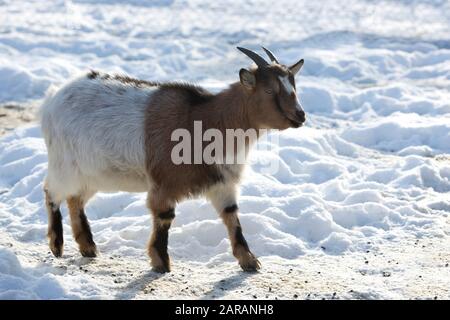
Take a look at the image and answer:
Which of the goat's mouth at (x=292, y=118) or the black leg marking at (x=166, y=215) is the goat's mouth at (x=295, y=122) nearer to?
the goat's mouth at (x=292, y=118)

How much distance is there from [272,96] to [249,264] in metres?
1.43

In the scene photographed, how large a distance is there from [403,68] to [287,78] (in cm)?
926

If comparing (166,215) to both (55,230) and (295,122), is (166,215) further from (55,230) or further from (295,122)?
(295,122)

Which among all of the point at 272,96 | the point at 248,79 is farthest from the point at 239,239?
the point at 248,79

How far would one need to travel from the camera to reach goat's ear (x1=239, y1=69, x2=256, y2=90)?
6.25 metres

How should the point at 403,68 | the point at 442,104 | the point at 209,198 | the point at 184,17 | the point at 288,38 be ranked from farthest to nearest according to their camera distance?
1. the point at 184,17
2. the point at 288,38
3. the point at 403,68
4. the point at 442,104
5. the point at 209,198

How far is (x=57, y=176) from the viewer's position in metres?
6.79

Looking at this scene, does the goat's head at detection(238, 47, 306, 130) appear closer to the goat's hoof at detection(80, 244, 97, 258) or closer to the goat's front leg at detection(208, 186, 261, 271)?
the goat's front leg at detection(208, 186, 261, 271)

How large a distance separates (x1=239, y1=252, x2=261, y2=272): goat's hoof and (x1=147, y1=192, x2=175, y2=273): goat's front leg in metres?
0.64

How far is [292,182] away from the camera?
8.91 m

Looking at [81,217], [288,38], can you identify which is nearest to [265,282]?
[81,217]

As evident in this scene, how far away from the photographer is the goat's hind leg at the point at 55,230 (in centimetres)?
677
